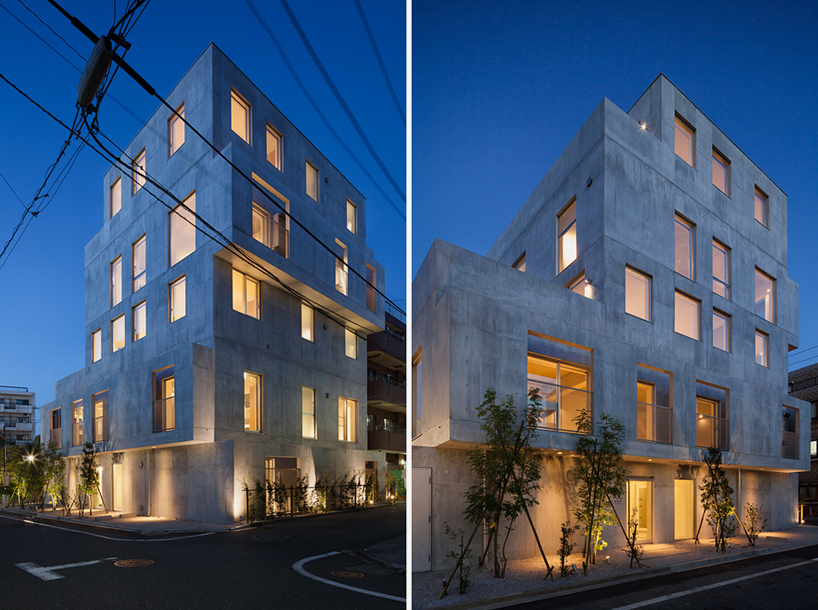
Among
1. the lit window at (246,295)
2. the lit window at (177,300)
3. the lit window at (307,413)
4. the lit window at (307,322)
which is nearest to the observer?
the lit window at (246,295)

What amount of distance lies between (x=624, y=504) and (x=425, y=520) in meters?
5.51

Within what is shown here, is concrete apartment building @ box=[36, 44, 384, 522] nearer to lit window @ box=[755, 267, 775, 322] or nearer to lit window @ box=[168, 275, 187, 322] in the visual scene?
lit window @ box=[168, 275, 187, 322]

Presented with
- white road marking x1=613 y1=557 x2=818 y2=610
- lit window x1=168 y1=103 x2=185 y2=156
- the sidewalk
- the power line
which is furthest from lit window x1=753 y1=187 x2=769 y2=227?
lit window x1=168 y1=103 x2=185 y2=156

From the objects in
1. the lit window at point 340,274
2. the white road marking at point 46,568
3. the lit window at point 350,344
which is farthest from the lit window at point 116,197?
the white road marking at point 46,568

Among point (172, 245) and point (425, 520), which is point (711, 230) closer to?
point (425, 520)

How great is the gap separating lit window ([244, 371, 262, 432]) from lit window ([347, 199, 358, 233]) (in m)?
8.46

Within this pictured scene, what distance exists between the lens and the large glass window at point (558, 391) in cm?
1022

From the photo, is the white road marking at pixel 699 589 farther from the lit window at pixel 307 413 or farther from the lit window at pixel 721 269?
the lit window at pixel 307 413

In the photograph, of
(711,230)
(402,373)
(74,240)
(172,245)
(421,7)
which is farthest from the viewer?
(402,373)

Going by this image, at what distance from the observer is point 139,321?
17828mm

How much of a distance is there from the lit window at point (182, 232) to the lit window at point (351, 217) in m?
7.39

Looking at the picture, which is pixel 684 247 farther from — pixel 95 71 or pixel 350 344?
pixel 95 71

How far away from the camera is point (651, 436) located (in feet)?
39.9

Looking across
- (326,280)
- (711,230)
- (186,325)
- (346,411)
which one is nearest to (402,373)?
(346,411)
